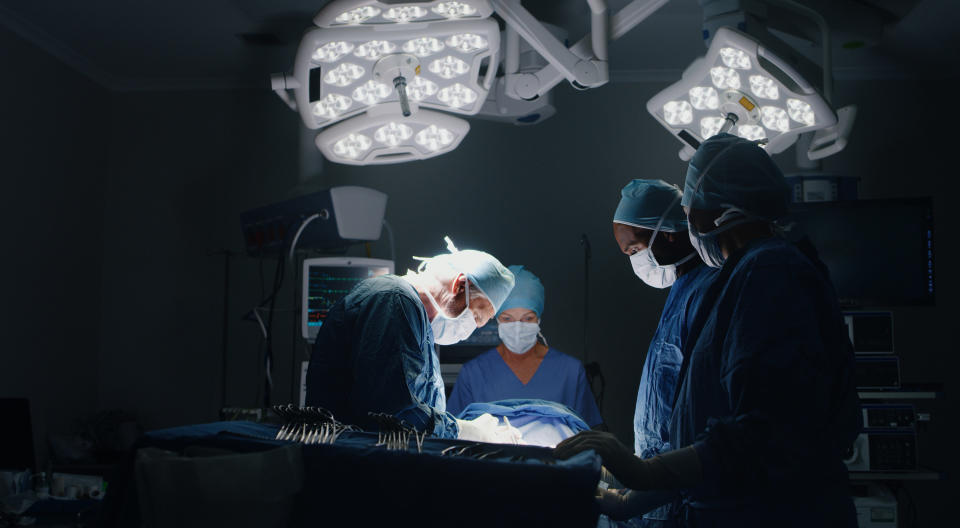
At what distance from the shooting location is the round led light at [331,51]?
180 centimetres

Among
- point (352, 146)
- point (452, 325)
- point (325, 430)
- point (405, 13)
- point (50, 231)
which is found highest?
point (405, 13)

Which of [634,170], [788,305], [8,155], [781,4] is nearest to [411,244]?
[634,170]

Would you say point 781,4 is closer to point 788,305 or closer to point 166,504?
point 788,305

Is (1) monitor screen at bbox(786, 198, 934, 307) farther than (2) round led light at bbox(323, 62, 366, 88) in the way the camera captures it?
Yes

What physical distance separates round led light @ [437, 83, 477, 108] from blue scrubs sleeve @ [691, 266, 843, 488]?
1.06 metres

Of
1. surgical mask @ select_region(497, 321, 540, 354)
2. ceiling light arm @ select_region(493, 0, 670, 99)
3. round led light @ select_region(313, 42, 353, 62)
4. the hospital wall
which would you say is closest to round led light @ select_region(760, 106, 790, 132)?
ceiling light arm @ select_region(493, 0, 670, 99)

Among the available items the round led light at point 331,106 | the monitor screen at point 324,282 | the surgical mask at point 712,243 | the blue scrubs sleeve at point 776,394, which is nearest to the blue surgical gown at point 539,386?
the monitor screen at point 324,282

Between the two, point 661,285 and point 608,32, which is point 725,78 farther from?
point 661,285

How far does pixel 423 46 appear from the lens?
1.82 meters

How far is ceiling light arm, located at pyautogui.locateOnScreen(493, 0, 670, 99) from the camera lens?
6.22ft

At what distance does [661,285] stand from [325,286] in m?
1.56

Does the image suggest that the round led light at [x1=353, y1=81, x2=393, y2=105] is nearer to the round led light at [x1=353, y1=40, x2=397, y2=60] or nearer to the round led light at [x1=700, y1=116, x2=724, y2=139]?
the round led light at [x1=353, y1=40, x2=397, y2=60]

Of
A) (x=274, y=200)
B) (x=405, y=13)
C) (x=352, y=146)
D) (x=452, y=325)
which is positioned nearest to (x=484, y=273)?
(x=452, y=325)

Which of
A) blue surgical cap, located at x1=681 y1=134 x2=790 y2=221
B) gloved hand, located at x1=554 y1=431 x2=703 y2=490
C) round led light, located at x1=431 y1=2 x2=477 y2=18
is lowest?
gloved hand, located at x1=554 y1=431 x2=703 y2=490
